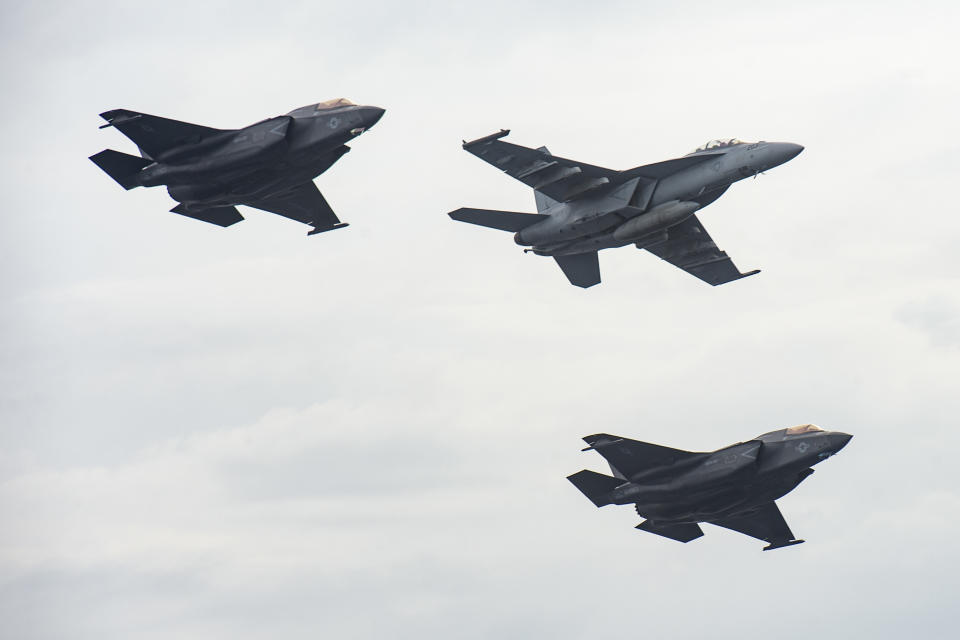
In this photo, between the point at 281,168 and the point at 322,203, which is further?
the point at 322,203

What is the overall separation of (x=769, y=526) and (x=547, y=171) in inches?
956

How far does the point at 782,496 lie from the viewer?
65625 mm

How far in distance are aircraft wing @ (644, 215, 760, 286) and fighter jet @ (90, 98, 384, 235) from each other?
18.3 meters

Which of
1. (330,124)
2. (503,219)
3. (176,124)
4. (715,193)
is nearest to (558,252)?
(503,219)

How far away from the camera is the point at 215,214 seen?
62.2m

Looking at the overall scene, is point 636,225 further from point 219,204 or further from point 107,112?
point 107,112

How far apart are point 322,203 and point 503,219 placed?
8373mm

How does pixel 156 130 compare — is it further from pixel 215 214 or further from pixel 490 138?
pixel 490 138

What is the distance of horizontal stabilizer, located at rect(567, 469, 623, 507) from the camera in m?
65.6

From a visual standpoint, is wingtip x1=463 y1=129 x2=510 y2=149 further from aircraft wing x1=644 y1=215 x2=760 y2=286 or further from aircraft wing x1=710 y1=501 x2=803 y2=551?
aircraft wing x1=710 y1=501 x2=803 y2=551

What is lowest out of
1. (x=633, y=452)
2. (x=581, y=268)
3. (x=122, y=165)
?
(x=633, y=452)

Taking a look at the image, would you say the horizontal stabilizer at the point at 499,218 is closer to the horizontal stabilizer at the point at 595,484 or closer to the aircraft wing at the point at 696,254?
the aircraft wing at the point at 696,254

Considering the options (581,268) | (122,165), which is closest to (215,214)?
(122,165)

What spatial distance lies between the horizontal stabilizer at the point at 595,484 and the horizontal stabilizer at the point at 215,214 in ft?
66.2
